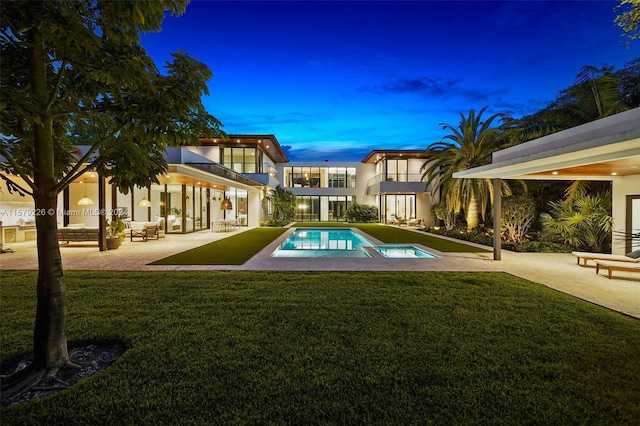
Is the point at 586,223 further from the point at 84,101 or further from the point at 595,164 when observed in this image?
the point at 84,101

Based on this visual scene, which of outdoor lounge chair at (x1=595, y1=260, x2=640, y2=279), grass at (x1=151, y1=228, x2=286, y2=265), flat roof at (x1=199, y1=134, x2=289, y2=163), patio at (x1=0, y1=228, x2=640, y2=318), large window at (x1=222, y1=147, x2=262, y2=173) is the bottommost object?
patio at (x1=0, y1=228, x2=640, y2=318)

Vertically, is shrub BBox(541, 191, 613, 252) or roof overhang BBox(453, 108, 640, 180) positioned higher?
roof overhang BBox(453, 108, 640, 180)

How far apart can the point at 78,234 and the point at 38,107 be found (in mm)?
13202

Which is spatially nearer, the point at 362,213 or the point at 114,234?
the point at 114,234

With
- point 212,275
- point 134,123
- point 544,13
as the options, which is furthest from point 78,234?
point 544,13

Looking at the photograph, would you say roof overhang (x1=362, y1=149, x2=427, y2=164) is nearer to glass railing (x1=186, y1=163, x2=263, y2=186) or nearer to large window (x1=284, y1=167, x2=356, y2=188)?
large window (x1=284, y1=167, x2=356, y2=188)

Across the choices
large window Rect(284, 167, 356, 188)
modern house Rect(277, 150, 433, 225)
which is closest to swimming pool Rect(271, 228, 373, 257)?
modern house Rect(277, 150, 433, 225)

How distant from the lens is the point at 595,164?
8.13m

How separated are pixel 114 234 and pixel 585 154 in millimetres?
16269

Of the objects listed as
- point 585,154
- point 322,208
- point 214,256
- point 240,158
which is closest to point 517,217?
point 585,154

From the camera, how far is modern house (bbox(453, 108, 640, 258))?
6.81 metres

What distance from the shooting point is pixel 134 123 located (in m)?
3.50

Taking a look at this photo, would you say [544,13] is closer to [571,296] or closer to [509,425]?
[571,296]

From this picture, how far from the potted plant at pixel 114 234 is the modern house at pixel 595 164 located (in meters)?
14.0
